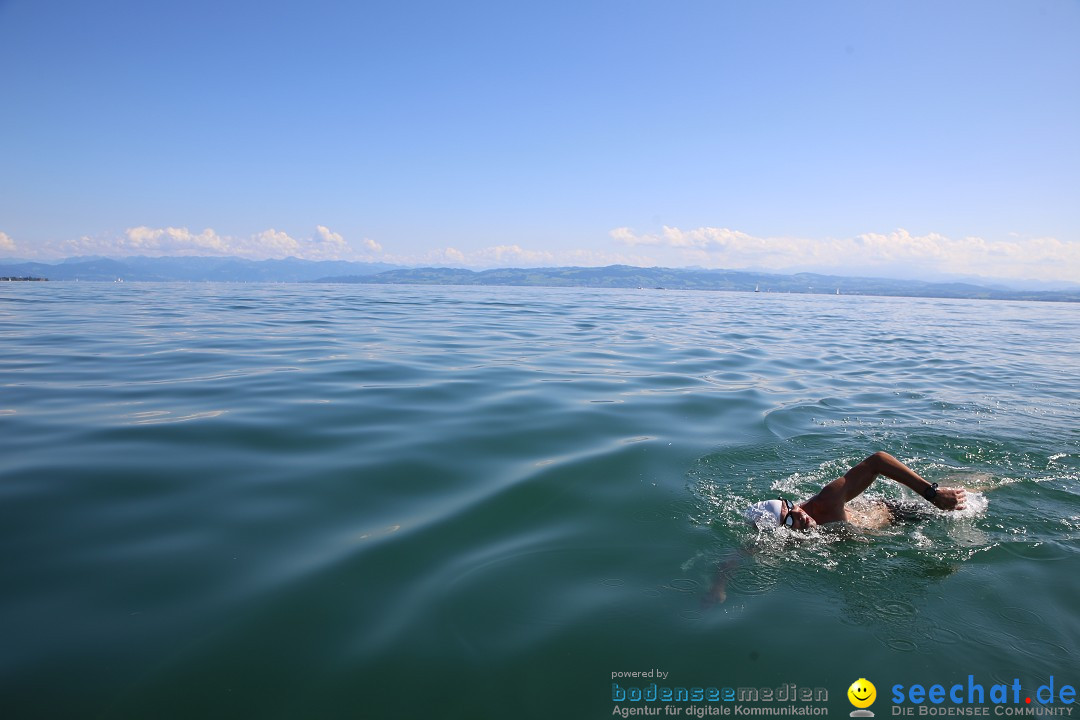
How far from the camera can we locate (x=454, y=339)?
62.4 feet

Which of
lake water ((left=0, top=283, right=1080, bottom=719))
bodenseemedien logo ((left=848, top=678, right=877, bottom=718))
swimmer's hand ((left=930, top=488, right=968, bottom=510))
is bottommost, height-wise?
bodenseemedien logo ((left=848, top=678, right=877, bottom=718))

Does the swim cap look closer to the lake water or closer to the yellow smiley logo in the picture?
the lake water

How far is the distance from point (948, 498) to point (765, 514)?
2.00 m

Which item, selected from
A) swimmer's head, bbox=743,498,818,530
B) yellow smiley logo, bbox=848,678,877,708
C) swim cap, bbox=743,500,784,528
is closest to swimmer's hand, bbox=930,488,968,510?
swimmer's head, bbox=743,498,818,530

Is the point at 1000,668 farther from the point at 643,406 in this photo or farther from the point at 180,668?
the point at 643,406

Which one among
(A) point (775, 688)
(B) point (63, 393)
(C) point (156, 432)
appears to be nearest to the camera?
(A) point (775, 688)

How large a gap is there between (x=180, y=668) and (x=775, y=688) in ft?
13.1

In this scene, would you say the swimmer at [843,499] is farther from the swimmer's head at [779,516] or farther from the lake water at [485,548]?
the lake water at [485,548]

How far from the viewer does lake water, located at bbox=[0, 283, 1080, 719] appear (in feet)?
11.8

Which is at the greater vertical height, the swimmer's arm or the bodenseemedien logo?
the swimmer's arm

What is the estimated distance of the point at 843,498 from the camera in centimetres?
581

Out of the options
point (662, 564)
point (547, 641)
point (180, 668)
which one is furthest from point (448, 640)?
point (662, 564)

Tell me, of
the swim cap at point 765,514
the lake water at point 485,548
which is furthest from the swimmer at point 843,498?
the lake water at point 485,548

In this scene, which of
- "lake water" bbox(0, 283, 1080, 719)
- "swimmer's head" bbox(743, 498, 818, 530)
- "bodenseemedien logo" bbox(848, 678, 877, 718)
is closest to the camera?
"bodenseemedien logo" bbox(848, 678, 877, 718)
